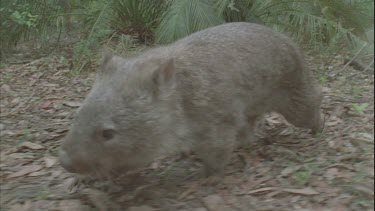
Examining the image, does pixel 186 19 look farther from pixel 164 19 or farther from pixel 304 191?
pixel 304 191

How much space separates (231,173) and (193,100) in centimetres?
71

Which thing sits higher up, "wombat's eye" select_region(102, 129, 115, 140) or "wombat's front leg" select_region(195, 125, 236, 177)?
"wombat's eye" select_region(102, 129, 115, 140)

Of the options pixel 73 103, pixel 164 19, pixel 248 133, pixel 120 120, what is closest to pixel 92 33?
pixel 164 19

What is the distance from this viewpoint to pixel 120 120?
333 centimetres

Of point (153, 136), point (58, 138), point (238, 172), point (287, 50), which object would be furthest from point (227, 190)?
point (58, 138)

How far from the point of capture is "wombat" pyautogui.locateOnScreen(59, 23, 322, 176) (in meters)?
3.32

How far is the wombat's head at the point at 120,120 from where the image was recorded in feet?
10.7

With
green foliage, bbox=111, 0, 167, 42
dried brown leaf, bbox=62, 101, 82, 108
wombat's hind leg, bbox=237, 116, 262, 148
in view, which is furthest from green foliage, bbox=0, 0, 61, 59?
wombat's hind leg, bbox=237, 116, 262, 148

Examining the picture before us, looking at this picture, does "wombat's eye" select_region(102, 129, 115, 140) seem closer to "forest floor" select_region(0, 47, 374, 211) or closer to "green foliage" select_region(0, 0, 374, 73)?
"forest floor" select_region(0, 47, 374, 211)

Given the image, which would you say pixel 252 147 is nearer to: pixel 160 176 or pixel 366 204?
pixel 160 176

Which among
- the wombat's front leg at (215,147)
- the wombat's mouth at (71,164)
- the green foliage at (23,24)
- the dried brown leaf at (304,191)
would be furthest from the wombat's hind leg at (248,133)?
the green foliage at (23,24)

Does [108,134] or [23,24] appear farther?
[23,24]

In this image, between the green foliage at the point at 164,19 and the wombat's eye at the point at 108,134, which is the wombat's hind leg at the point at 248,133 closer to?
the wombat's eye at the point at 108,134

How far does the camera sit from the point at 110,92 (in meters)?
3.40
